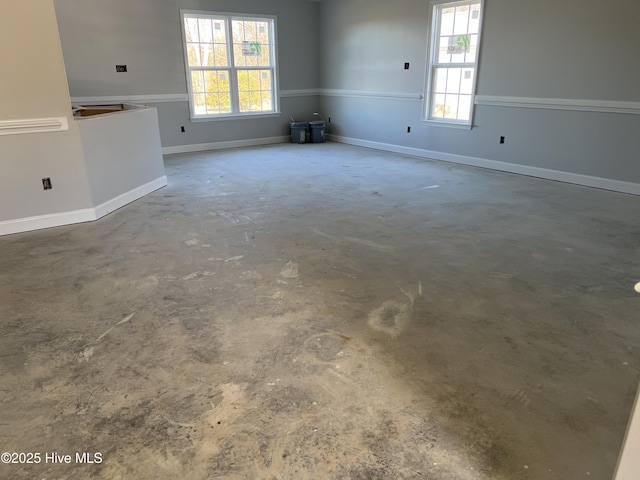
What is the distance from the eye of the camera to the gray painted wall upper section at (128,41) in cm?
654

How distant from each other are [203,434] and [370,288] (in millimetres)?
1526

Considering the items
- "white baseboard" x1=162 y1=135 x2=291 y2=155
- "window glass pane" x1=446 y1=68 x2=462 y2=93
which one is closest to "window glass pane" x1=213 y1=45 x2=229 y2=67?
"white baseboard" x1=162 y1=135 x2=291 y2=155

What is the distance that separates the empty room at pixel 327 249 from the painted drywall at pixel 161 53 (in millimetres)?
36

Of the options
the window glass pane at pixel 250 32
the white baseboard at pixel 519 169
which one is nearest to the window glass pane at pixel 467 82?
the white baseboard at pixel 519 169

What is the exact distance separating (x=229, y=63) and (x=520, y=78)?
195 inches

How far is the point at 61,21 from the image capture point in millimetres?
6363

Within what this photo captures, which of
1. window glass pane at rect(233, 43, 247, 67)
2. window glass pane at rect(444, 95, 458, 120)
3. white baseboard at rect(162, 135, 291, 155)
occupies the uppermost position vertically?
window glass pane at rect(233, 43, 247, 67)

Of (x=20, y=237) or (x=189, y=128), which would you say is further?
(x=189, y=128)

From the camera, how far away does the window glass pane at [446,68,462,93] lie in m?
6.72

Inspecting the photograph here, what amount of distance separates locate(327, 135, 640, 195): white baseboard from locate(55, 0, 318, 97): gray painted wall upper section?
3.45 meters

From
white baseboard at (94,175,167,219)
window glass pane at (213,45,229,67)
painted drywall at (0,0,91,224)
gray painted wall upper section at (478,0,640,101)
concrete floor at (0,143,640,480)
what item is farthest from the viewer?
window glass pane at (213,45,229,67)

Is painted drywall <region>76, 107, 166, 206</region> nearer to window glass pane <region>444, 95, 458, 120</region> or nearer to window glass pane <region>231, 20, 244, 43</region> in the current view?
window glass pane <region>231, 20, 244, 43</region>

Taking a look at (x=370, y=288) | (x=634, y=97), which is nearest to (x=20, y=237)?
(x=370, y=288)

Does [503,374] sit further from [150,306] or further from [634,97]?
[634,97]
